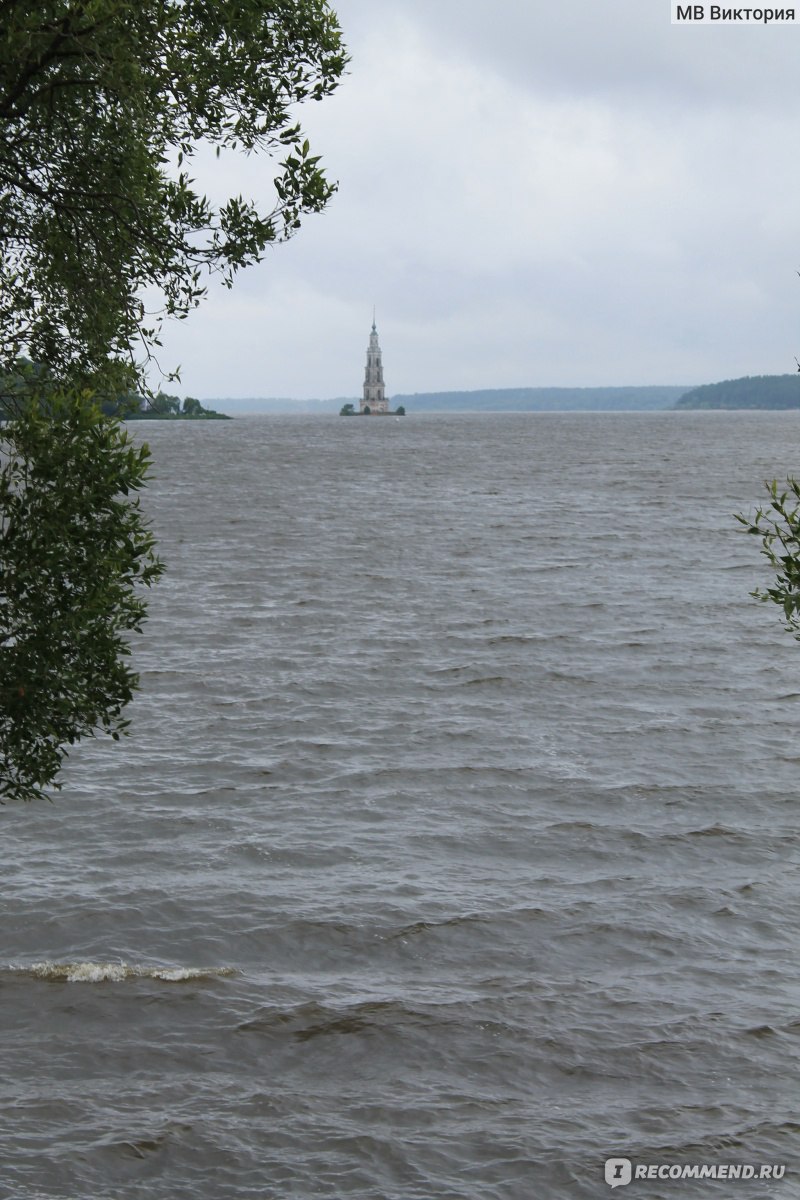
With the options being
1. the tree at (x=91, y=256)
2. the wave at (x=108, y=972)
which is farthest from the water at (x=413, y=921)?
the tree at (x=91, y=256)

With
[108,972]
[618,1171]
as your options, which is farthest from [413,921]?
[618,1171]

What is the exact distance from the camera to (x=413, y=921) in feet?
61.6

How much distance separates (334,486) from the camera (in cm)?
10144

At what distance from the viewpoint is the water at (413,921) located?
13773 millimetres

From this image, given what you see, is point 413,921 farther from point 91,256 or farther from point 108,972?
point 91,256

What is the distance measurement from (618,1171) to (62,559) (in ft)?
26.8

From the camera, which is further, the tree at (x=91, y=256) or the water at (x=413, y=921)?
the water at (x=413, y=921)

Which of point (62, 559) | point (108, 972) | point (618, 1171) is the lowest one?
point (618, 1171)

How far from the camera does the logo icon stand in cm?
1320

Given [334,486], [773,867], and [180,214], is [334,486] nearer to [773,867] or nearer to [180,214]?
[773,867]

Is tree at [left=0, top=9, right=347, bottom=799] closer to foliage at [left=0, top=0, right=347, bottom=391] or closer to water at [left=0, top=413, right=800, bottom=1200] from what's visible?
foliage at [left=0, top=0, right=347, bottom=391]

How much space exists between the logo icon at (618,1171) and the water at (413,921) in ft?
0.36

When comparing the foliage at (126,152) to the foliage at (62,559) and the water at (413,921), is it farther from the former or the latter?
the water at (413,921)

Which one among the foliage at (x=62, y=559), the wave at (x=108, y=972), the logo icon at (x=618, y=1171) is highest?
the foliage at (x=62, y=559)
